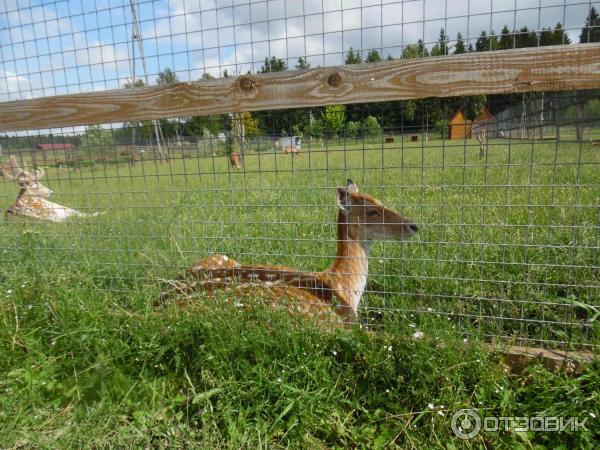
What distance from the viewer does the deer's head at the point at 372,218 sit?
376cm

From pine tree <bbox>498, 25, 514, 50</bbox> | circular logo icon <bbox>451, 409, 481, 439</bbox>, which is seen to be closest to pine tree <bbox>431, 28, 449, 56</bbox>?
pine tree <bbox>498, 25, 514, 50</bbox>

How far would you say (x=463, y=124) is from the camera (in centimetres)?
258

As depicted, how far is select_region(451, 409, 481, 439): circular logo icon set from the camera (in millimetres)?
2207

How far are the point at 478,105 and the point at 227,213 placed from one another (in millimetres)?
4081

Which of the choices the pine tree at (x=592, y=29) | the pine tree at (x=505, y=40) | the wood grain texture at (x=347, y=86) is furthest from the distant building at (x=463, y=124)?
the pine tree at (x=592, y=29)

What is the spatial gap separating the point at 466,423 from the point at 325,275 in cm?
165

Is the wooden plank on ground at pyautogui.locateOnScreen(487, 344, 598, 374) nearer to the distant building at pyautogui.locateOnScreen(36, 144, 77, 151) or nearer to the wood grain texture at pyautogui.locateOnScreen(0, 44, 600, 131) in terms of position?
the wood grain texture at pyautogui.locateOnScreen(0, 44, 600, 131)

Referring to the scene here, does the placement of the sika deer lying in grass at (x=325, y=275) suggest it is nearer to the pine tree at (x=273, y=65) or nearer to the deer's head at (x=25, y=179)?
the pine tree at (x=273, y=65)

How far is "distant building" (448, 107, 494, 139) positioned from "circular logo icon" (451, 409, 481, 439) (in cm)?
166

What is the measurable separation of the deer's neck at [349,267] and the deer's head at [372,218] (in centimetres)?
7

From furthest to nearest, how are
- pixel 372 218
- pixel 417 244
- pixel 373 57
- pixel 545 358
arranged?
pixel 417 244, pixel 372 218, pixel 373 57, pixel 545 358

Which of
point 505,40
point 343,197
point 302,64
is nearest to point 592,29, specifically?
point 505,40

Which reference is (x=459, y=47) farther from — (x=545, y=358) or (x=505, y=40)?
(x=545, y=358)

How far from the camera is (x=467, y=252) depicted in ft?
13.5
